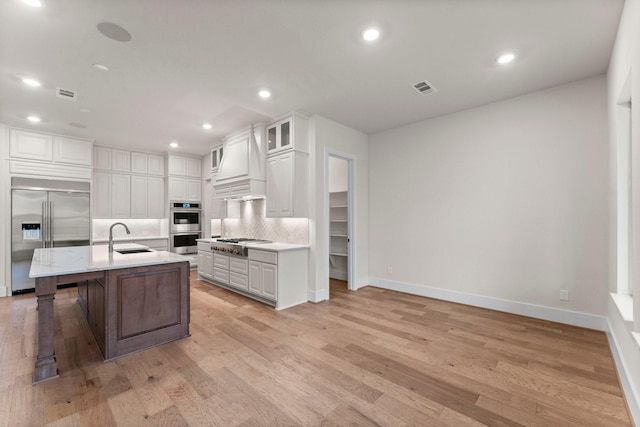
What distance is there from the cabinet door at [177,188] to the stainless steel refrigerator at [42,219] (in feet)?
5.35

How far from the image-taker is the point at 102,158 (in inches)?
237

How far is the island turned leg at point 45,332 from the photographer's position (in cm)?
222

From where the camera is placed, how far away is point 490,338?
298cm

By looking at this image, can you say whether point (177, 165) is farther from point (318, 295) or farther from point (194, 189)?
point (318, 295)

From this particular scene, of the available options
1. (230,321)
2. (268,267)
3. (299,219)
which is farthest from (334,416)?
(299,219)

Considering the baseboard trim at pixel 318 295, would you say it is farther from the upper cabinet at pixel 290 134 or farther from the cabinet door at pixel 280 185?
the upper cabinet at pixel 290 134

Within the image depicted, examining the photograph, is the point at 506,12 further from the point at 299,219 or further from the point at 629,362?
the point at 299,219

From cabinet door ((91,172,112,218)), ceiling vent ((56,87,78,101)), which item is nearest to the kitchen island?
ceiling vent ((56,87,78,101))

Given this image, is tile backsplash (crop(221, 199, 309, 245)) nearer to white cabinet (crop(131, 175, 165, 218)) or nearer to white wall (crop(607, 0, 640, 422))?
white cabinet (crop(131, 175, 165, 218))

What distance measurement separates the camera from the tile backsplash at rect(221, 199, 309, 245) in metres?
4.62

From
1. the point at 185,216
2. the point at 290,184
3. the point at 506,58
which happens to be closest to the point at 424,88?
the point at 506,58

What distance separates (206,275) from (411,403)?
471 cm

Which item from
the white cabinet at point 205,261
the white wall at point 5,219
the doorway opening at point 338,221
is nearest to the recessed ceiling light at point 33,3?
the white cabinet at point 205,261

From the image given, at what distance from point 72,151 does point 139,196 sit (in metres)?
1.49
